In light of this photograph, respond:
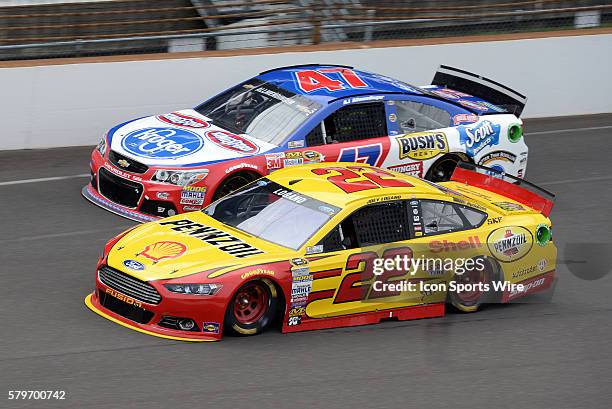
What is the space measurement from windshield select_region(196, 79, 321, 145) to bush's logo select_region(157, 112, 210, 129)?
→ 17 cm

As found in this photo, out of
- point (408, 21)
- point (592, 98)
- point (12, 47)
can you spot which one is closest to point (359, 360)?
point (12, 47)

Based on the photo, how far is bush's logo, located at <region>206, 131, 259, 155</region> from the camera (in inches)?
449

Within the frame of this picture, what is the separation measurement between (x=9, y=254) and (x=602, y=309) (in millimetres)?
5598

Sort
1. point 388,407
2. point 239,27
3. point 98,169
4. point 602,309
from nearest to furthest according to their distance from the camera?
point 388,407 → point 602,309 → point 98,169 → point 239,27

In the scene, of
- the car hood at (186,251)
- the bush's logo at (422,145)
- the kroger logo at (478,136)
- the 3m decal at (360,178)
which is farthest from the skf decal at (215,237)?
the kroger logo at (478,136)

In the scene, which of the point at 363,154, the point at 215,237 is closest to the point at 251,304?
the point at 215,237

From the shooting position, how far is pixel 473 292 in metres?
9.46

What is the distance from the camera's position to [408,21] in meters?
16.5

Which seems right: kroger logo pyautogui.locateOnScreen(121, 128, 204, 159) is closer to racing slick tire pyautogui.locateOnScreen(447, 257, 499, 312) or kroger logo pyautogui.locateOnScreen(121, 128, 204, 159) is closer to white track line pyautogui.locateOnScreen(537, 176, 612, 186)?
racing slick tire pyautogui.locateOnScreen(447, 257, 499, 312)

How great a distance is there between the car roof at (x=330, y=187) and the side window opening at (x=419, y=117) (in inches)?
95.0

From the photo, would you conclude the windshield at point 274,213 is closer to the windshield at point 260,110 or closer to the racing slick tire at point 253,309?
the racing slick tire at point 253,309

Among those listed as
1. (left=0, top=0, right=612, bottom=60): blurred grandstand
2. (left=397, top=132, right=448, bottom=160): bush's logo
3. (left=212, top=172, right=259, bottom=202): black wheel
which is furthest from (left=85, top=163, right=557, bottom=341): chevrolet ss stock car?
(left=0, top=0, right=612, bottom=60): blurred grandstand

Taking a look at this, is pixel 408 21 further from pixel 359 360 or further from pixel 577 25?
pixel 359 360

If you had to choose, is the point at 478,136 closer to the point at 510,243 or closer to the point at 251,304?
the point at 510,243
